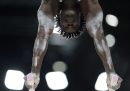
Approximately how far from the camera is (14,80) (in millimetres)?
4516

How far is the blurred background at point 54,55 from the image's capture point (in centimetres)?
449

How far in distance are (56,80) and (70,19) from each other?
1974 millimetres

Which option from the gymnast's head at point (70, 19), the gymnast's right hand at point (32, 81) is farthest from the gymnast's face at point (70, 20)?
the gymnast's right hand at point (32, 81)

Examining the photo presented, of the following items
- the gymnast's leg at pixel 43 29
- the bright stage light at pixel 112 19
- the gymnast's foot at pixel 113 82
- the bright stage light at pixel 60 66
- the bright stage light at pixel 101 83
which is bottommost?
the bright stage light at pixel 101 83

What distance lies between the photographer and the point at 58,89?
14.7 ft

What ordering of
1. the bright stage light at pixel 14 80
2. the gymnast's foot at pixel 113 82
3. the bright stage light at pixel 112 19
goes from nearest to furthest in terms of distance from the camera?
the gymnast's foot at pixel 113 82 < the bright stage light at pixel 14 80 < the bright stage light at pixel 112 19

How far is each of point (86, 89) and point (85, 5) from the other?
6.18ft

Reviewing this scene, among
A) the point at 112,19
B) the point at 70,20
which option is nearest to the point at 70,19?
the point at 70,20

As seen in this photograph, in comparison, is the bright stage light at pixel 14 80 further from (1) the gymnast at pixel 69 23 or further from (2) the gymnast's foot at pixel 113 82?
(2) the gymnast's foot at pixel 113 82

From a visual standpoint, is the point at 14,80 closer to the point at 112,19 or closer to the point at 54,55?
the point at 54,55

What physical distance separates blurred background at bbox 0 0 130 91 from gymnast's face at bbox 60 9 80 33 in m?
1.79

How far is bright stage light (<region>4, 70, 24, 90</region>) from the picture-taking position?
4445mm

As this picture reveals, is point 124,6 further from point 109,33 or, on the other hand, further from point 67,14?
point 67,14

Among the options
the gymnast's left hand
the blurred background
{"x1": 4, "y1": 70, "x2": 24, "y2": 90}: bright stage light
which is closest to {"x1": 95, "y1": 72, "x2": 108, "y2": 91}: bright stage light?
the blurred background
